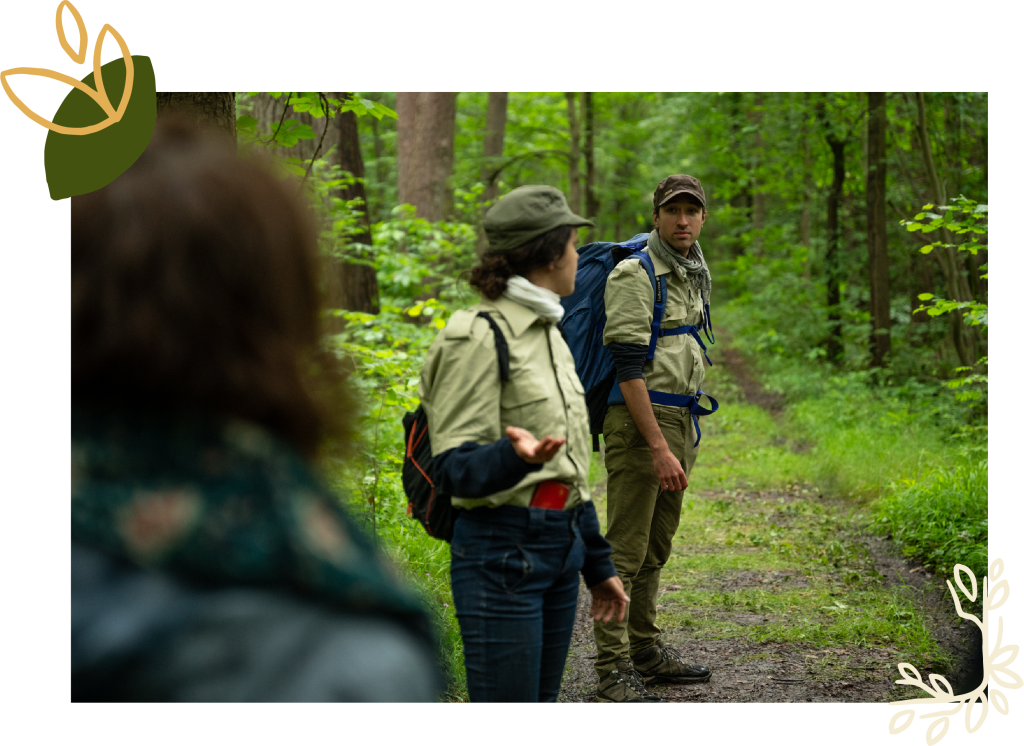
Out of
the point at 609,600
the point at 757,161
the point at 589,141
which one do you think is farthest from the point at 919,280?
the point at 609,600

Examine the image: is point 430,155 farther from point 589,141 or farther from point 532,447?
point 532,447

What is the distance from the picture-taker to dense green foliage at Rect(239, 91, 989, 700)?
238 inches

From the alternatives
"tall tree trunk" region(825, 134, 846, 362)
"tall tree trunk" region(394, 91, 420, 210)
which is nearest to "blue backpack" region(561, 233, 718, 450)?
"tall tree trunk" region(394, 91, 420, 210)

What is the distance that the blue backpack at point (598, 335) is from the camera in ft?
14.0

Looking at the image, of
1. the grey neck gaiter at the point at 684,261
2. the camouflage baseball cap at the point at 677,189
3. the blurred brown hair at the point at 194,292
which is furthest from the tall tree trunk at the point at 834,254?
the blurred brown hair at the point at 194,292

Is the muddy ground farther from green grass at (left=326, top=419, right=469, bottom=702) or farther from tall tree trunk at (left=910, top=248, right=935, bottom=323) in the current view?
tall tree trunk at (left=910, top=248, right=935, bottom=323)

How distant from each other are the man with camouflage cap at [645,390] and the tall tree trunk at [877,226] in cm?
995

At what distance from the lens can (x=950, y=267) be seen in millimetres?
9742

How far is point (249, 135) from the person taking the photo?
14.8ft

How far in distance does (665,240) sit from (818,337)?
13.7 m

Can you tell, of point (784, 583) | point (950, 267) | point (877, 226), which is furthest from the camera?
point (877, 226)

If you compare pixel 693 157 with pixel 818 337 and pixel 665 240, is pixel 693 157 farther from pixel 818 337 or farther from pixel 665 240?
pixel 665 240

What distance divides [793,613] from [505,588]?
3726 millimetres

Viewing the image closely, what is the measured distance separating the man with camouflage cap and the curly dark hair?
1311 millimetres
